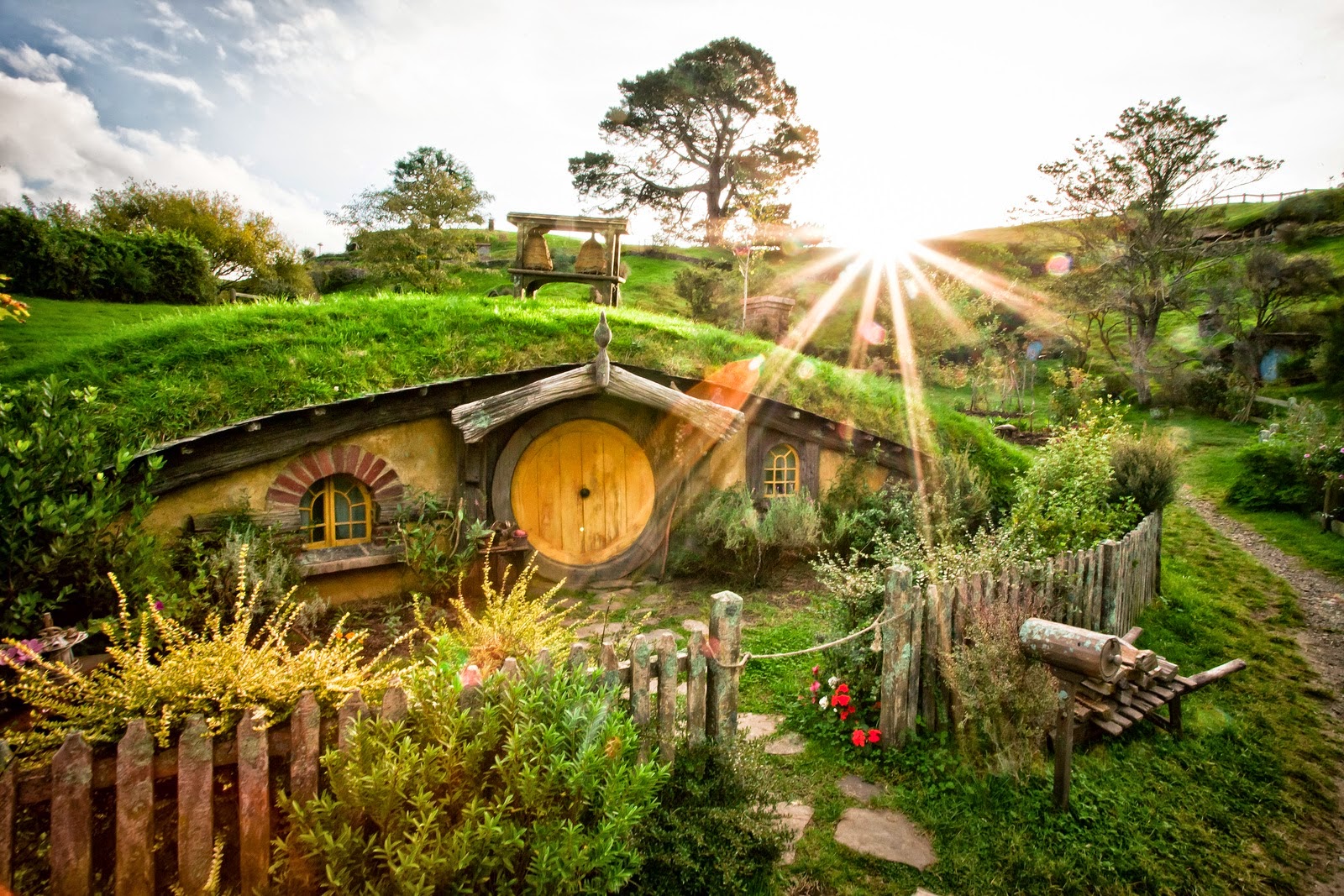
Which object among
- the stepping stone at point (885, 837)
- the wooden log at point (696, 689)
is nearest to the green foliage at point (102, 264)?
the wooden log at point (696, 689)

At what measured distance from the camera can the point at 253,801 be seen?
2617mm

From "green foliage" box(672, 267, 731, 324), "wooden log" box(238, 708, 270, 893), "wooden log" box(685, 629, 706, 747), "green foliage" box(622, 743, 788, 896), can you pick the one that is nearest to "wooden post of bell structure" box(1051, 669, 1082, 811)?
"green foliage" box(622, 743, 788, 896)

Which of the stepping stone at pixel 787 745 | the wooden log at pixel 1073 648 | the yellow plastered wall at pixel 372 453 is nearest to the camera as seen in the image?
the wooden log at pixel 1073 648

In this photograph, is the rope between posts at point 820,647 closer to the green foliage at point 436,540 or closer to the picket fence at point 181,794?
the picket fence at point 181,794

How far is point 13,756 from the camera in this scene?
244 cm

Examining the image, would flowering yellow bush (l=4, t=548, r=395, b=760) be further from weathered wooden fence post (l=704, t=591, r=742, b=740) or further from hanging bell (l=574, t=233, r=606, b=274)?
hanging bell (l=574, t=233, r=606, b=274)

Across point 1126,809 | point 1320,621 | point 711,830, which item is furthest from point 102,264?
point 1320,621

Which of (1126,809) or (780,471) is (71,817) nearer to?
(1126,809)

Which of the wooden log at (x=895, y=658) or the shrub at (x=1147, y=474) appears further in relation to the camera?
the shrub at (x=1147, y=474)

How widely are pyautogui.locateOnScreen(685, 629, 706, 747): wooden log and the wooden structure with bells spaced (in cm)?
799

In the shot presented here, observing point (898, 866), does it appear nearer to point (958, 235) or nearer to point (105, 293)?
point (105, 293)

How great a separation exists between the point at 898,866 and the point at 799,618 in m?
3.70

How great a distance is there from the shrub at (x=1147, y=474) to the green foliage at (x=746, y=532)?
385cm

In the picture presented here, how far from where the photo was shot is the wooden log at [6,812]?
2.35m
